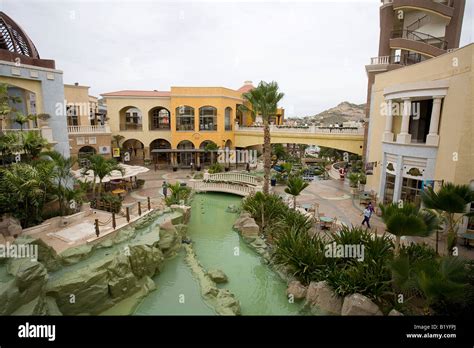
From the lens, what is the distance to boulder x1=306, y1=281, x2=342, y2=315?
8422 millimetres

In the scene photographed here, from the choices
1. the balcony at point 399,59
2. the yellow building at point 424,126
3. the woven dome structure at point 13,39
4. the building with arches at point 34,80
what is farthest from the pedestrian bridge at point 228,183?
the woven dome structure at point 13,39

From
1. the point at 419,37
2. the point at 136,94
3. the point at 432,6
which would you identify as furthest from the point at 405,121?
the point at 136,94

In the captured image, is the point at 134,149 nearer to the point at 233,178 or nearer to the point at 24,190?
the point at 233,178

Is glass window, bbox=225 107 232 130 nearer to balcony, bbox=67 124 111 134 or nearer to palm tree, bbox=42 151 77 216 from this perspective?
balcony, bbox=67 124 111 134

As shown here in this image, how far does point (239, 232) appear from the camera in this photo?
50.8ft

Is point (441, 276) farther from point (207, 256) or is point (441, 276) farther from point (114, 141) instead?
point (114, 141)

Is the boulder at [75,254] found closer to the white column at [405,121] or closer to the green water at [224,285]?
the green water at [224,285]

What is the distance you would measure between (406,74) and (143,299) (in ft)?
60.5

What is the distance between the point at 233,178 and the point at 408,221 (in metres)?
18.2

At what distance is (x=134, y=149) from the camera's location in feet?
128

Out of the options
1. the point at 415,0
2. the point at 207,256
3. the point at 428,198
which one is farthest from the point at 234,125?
the point at 428,198

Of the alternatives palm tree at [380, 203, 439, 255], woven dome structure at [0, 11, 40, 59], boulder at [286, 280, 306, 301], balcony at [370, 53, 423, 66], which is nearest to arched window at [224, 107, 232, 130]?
balcony at [370, 53, 423, 66]

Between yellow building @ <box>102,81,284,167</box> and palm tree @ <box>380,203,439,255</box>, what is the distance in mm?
27239
